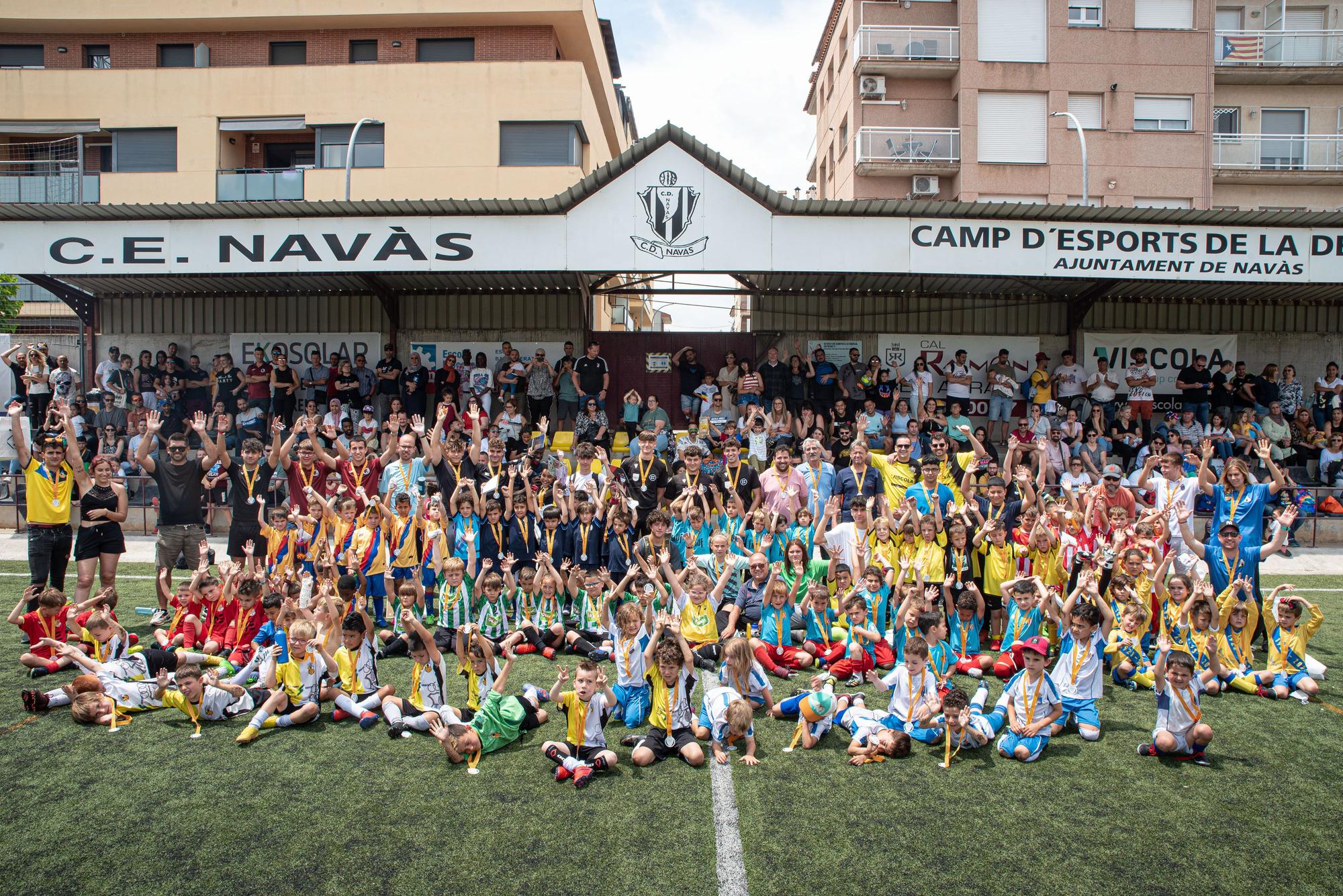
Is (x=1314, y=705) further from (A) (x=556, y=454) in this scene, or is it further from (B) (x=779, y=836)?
(A) (x=556, y=454)

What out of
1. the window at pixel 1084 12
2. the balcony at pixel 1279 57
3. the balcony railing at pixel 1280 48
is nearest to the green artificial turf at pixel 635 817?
the window at pixel 1084 12

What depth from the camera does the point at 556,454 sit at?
13.4 m

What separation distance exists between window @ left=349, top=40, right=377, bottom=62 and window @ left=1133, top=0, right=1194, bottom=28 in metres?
25.1

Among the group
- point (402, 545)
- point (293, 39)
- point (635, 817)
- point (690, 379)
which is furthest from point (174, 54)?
point (635, 817)

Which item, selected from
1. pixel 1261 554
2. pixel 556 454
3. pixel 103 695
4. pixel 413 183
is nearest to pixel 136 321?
pixel 413 183

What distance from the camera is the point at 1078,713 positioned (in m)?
6.87

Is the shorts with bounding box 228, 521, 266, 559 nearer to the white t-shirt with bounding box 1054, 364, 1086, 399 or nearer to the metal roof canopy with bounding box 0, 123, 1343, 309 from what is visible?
the metal roof canopy with bounding box 0, 123, 1343, 309

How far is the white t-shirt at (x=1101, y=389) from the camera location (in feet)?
55.7

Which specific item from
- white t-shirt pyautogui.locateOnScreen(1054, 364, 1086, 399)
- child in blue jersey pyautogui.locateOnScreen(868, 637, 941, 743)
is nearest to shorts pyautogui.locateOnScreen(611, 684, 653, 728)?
child in blue jersey pyautogui.locateOnScreen(868, 637, 941, 743)

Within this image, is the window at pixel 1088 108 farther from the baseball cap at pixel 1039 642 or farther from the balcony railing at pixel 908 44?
the baseball cap at pixel 1039 642

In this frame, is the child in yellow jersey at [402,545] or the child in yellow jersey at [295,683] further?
the child in yellow jersey at [402,545]

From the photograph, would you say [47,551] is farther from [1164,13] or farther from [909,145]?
[1164,13]

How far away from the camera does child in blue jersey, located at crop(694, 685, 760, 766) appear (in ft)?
20.6

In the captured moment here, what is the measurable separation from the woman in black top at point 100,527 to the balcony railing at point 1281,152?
3261cm
